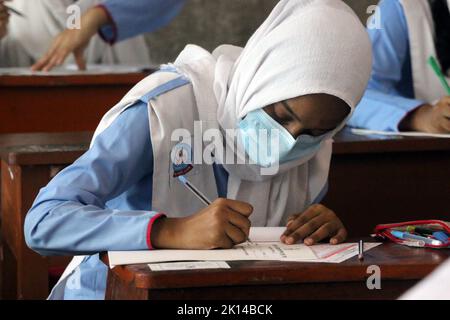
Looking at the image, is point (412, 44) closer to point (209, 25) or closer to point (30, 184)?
point (30, 184)

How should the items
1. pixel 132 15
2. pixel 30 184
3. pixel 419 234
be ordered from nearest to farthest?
pixel 419 234
pixel 30 184
pixel 132 15

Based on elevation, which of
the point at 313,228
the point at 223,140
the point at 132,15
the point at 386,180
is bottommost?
the point at 386,180

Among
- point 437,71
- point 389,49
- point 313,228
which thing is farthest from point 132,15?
point 313,228

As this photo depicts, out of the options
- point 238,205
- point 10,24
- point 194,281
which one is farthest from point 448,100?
point 10,24

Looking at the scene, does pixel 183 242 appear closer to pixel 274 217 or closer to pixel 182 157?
pixel 182 157

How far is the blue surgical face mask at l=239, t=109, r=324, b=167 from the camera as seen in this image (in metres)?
1.84

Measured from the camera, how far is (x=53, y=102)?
149 inches

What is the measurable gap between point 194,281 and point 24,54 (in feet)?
15.5

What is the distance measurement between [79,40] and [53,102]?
0.81 m

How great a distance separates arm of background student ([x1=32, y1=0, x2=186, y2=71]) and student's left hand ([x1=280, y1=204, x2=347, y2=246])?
8.96 feet

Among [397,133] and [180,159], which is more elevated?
[180,159]

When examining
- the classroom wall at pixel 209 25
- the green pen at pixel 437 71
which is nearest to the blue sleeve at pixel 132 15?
the classroom wall at pixel 209 25

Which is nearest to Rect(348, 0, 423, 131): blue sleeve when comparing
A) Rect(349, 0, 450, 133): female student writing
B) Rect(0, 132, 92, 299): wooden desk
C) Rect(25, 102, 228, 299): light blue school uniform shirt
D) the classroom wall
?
Rect(349, 0, 450, 133): female student writing

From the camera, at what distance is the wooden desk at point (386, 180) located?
8.26ft
